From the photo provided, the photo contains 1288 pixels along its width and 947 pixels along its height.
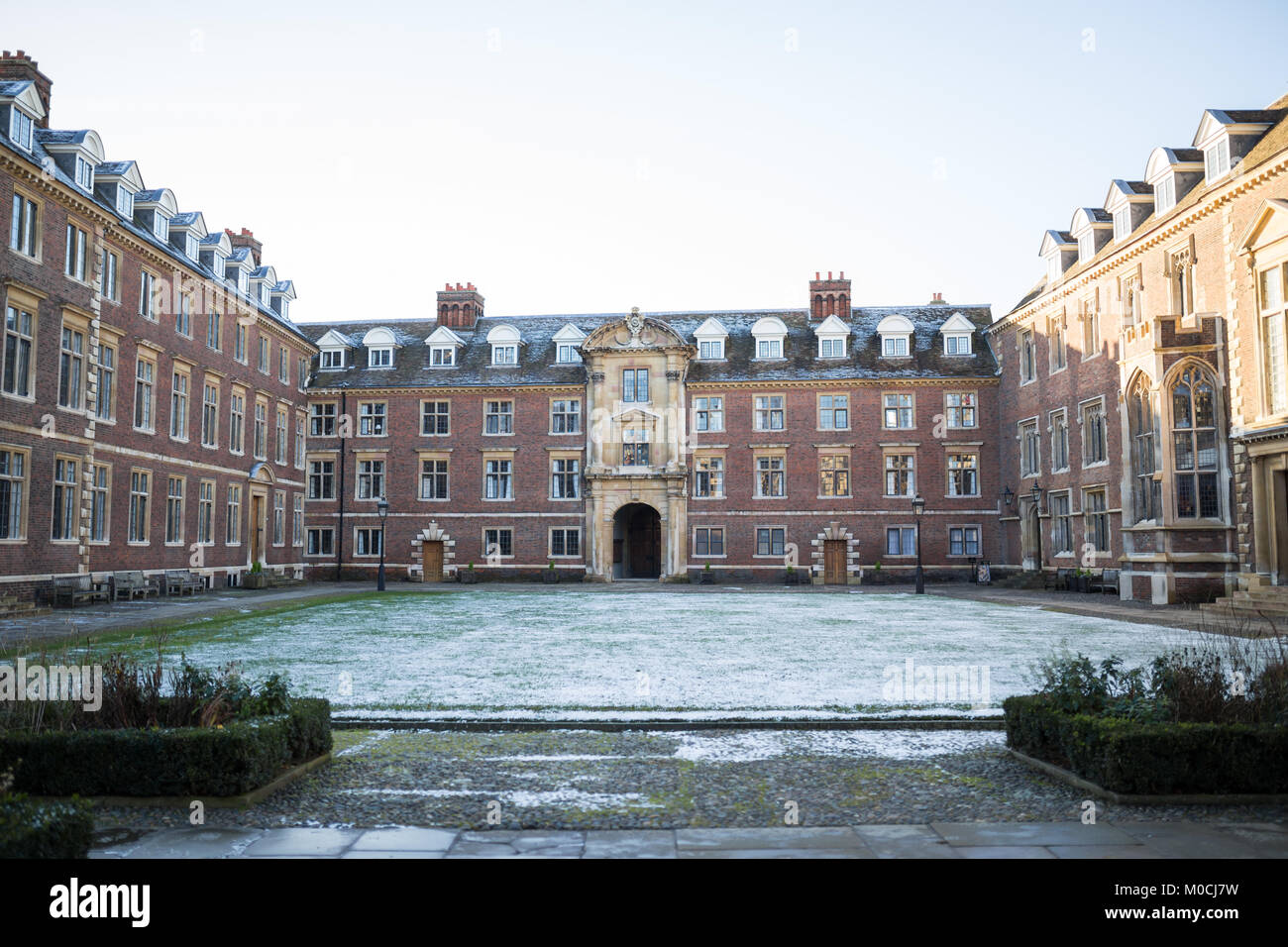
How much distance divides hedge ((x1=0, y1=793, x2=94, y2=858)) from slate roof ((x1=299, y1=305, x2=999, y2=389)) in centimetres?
3922

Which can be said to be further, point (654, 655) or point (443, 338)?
point (443, 338)

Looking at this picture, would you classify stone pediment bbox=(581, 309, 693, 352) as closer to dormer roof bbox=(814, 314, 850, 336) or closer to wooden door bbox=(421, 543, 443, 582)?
dormer roof bbox=(814, 314, 850, 336)

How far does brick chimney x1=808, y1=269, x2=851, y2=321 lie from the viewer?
151ft

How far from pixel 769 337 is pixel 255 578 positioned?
2467 cm

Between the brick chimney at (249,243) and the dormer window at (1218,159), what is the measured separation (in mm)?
35505

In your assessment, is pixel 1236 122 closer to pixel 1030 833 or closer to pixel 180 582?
pixel 1030 833

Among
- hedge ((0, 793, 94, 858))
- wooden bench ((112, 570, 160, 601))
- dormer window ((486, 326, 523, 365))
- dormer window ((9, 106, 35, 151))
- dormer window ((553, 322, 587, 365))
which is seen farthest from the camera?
dormer window ((486, 326, 523, 365))

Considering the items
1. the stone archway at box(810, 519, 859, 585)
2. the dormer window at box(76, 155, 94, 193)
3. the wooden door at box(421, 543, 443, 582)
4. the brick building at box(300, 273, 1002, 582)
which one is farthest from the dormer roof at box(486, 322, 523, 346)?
the dormer window at box(76, 155, 94, 193)

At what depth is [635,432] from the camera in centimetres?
4362

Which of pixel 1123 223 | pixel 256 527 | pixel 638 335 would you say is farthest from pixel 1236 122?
pixel 256 527

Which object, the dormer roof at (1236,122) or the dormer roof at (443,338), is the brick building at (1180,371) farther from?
the dormer roof at (443,338)

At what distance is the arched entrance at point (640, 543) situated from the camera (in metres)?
47.1

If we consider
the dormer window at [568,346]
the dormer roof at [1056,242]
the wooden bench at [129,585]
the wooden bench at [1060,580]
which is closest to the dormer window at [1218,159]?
the dormer roof at [1056,242]
